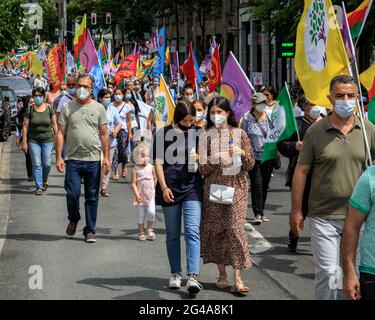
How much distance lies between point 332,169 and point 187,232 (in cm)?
176

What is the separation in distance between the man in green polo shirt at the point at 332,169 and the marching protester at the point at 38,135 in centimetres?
847

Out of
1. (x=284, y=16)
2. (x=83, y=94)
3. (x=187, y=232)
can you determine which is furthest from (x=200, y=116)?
(x=284, y=16)

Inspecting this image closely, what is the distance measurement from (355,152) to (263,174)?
5702mm

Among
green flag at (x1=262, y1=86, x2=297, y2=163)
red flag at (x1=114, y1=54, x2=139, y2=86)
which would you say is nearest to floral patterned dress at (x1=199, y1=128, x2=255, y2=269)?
green flag at (x1=262, y1=86, x2=297, y2=163)

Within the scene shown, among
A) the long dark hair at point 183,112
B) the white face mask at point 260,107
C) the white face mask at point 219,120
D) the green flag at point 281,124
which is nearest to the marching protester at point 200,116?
the long dark hair at point 183,112

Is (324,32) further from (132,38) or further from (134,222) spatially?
(132,38)

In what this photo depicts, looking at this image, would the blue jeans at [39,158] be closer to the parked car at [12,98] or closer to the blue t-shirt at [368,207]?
the blue t-shirt at [368,207]

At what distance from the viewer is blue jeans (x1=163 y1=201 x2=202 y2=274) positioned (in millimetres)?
7301

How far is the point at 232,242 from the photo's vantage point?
24.3 ft

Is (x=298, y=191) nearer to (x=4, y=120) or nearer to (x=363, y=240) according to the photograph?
(x=363, y=240)

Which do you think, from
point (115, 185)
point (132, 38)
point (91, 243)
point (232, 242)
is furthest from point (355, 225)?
point (132, 38)

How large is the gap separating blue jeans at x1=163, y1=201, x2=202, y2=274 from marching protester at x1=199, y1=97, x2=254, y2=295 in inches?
5.6

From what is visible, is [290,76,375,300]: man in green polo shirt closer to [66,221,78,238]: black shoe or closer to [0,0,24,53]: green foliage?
[66,221,78,238]: black shoe

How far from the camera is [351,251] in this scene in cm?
467
